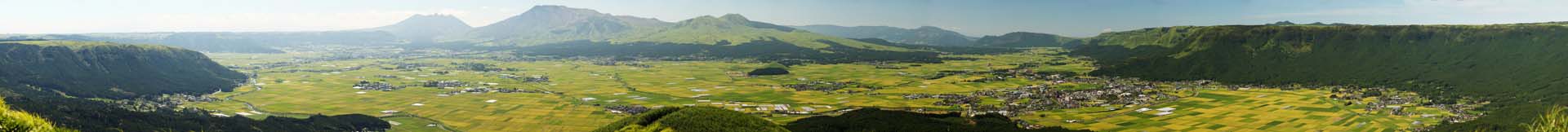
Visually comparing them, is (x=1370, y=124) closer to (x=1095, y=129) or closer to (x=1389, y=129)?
(x=1389, y=129)

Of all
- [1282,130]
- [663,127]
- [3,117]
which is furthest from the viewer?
[1282,130]

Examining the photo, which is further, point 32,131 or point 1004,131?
point 1004,131

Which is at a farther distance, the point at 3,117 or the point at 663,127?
the point at 663,127

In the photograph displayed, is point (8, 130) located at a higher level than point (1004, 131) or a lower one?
higher

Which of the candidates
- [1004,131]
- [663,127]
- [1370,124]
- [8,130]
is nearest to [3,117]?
[8,130]

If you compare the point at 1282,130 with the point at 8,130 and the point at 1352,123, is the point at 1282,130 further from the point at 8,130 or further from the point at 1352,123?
the point at 8,130

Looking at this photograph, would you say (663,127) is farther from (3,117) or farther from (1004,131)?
(3,117)

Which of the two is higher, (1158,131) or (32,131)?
(32,131)

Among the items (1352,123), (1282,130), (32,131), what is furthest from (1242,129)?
(32,131)

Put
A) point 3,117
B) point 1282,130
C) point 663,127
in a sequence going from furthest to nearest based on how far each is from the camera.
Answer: point 1282,130 < point 663,127 < point 3,117
